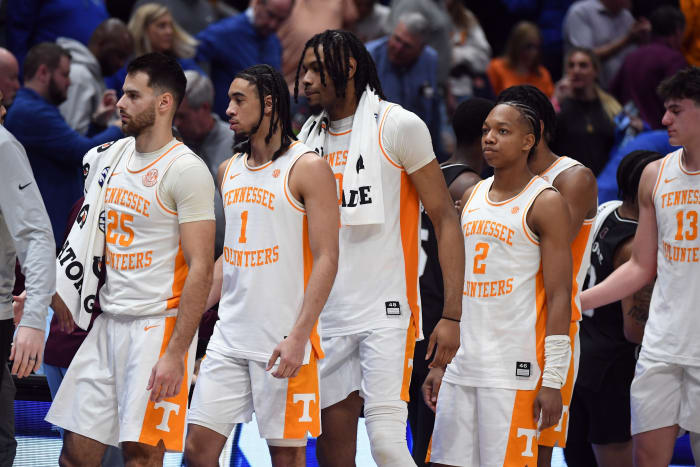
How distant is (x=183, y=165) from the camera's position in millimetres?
4121

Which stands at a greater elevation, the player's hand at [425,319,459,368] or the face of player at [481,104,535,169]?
the face of player at [481,104,535,169]

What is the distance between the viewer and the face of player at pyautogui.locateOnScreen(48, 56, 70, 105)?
6812 mm

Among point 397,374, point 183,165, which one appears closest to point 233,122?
point 183,165

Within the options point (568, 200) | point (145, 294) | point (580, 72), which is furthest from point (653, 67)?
point (145, 294)

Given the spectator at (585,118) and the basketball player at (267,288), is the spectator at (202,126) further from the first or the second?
the spectator at (585,118)

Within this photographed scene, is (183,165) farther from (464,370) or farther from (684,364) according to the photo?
(684,364)

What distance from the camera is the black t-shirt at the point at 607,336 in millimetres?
5367

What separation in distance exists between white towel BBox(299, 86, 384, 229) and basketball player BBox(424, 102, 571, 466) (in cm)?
52

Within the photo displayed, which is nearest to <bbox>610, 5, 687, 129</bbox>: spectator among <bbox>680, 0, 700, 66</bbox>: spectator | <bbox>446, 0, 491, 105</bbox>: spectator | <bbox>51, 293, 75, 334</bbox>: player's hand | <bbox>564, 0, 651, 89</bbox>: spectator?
<bbox>680, 0, 700, 66</bbox>: spectator

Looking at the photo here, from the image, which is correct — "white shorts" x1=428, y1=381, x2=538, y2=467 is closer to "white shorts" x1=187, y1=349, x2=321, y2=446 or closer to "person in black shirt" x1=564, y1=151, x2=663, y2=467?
"white shorts" x1=187, y1=349, x2=321, y2=446

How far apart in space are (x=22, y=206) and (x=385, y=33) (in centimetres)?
604

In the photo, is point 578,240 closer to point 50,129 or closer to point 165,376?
point 165,376

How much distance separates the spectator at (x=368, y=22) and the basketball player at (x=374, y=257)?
214 inches

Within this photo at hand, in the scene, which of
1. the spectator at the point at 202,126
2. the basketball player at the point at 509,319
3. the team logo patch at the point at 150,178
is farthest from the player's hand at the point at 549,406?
the spectator at the point at 202,126
